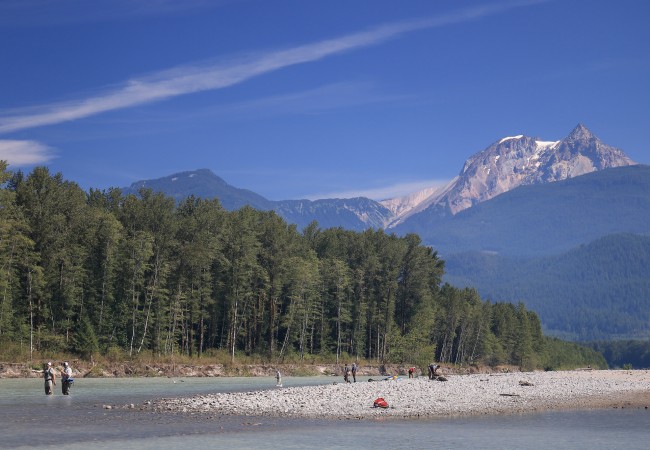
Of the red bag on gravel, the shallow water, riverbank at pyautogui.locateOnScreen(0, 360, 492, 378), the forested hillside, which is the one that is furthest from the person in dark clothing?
the forested hillside

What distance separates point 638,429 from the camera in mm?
46750

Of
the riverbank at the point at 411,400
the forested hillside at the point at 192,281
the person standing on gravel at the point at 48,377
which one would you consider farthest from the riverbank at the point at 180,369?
the riverbank at the point at 411,400

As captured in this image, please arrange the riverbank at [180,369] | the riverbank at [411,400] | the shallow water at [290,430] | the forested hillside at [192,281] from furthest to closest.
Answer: the forested hillside at [192,281] → the riverbank at [180,369] → the riverbank at [411,400] → the shallow water at [290,430]

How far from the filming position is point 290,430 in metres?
44.4

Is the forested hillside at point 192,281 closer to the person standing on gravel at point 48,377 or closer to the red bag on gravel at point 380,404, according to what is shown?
the person standing on gravel at point 48,377

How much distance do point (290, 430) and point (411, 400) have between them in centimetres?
1749

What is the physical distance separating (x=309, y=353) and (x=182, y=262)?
33627 mm

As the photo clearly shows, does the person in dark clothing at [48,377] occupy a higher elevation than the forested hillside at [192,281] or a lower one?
lower

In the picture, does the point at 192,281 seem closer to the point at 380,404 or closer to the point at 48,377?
the point at 48,377

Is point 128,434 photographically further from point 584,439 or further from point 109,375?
point 109,375

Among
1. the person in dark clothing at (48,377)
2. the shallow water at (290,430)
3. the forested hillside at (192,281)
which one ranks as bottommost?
the shallow water at (290,430)

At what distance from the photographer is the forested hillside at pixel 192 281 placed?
93.7 m

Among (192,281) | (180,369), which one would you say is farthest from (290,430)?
(192,281)

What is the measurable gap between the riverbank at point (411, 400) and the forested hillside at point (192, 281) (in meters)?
36.6
